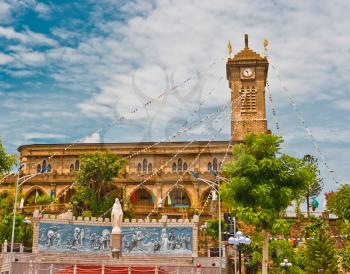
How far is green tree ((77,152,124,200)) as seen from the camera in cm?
6147

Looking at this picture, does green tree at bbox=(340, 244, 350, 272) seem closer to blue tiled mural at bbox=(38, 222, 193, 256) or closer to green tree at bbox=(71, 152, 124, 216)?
blue tiled mural at bbox=(38, 222, 193, 256)

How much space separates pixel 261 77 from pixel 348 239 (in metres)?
30.6

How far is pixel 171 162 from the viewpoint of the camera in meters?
75.6

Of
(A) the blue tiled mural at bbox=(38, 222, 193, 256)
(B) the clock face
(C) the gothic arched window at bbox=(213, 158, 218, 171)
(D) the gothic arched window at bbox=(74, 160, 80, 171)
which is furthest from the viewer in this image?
(B) the clock face

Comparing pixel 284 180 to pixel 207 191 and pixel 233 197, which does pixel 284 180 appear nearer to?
pixel 233 197

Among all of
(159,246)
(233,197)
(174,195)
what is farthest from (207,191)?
(233,197)

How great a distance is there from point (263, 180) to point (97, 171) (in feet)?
95.9

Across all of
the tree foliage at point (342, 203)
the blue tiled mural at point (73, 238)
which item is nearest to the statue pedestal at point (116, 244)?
the blue tiled mural at point (73, 238)

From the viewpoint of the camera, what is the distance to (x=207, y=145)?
2926 inches

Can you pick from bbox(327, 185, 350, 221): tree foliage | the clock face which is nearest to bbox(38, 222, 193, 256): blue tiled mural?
bbox(327, 185, 350, 221): tree foliage

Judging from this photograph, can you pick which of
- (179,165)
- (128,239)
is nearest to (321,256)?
(128,239)

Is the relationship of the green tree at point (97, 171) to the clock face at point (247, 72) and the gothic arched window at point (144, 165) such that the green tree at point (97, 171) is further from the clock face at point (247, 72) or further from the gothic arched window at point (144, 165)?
the clock face at point (247, 72)

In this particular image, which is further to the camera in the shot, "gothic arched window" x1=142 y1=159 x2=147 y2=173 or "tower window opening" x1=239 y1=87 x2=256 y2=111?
"tower window opening" x1=239 y1=87 x2=256 y2=111

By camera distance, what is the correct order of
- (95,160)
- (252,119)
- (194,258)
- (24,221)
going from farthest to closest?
(252,119) → (95,160) → (24,221) → (194,258)
